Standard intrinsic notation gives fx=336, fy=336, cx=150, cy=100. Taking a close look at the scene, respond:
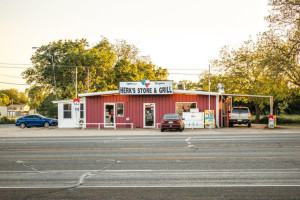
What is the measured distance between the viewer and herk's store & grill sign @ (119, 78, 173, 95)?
31172mm

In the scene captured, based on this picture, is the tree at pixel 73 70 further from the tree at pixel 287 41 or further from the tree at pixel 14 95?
the tree at pixel 14 95

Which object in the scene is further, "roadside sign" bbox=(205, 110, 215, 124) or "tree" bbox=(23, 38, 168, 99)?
"tree" bbox=(23, 38, 168, 99)

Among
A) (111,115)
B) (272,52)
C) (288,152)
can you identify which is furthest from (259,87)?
(288,152)

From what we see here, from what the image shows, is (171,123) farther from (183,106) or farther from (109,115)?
(109,115)

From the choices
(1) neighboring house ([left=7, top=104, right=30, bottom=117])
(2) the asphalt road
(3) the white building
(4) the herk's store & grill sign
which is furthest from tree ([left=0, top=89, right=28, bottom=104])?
(2) the asphalt road

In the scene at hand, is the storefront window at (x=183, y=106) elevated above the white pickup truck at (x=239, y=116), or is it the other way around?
the storefront window at (x=183, y=106)

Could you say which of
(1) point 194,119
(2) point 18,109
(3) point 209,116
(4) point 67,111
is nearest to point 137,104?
(1) point 194,119

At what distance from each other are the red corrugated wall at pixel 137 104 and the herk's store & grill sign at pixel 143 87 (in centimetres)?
84

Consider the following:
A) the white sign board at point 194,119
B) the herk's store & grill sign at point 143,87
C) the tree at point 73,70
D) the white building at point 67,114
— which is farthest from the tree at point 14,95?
the white sign board at point 194,119

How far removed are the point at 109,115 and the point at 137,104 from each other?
9.88 ft

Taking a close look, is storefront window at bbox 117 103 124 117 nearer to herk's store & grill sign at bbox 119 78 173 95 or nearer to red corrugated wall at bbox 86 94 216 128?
red corrugated wall at bbox 86 94 216 128

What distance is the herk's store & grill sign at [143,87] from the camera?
3117cm

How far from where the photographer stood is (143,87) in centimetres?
3130

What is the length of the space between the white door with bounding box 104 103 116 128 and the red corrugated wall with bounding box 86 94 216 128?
0.29 m
